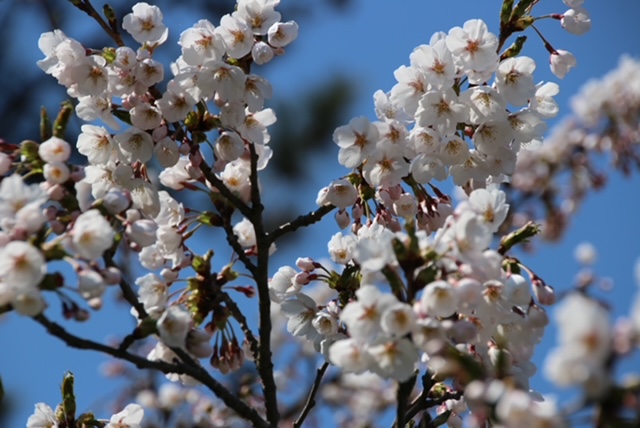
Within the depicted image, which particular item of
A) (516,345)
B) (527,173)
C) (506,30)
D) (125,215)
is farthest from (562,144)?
(125,215)

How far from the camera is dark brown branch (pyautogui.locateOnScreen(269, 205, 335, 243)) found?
256 cm

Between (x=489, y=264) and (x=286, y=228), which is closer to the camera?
(x=489, y=264)

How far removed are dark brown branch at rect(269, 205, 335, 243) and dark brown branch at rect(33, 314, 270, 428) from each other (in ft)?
1.91

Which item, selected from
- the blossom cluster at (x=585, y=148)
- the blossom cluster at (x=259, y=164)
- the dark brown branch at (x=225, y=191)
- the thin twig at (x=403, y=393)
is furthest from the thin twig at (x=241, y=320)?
the blossom cluster at (x=585, y=148)

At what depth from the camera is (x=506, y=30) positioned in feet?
8.86

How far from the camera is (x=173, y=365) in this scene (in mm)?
1979

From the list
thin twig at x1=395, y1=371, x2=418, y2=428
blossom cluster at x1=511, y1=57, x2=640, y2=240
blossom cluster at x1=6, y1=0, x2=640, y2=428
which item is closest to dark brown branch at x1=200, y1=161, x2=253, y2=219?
blossom cluster at x1=6, y1=0, x2=640, y2=428

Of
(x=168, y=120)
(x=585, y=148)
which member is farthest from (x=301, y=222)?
(x=585, y=148)

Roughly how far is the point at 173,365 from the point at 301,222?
30.4 inches

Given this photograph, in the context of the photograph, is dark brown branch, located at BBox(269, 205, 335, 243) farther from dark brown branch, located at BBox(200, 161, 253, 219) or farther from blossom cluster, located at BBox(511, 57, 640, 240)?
blossom cluster, located at BBox(511, 57, 640, 240)

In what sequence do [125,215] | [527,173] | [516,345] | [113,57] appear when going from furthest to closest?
[527,173], [113,57], [516,345], [125,215]

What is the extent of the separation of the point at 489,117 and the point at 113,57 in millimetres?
1132

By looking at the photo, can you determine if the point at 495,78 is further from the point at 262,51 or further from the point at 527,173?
the point at 527,173

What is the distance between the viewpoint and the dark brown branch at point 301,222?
256cm
